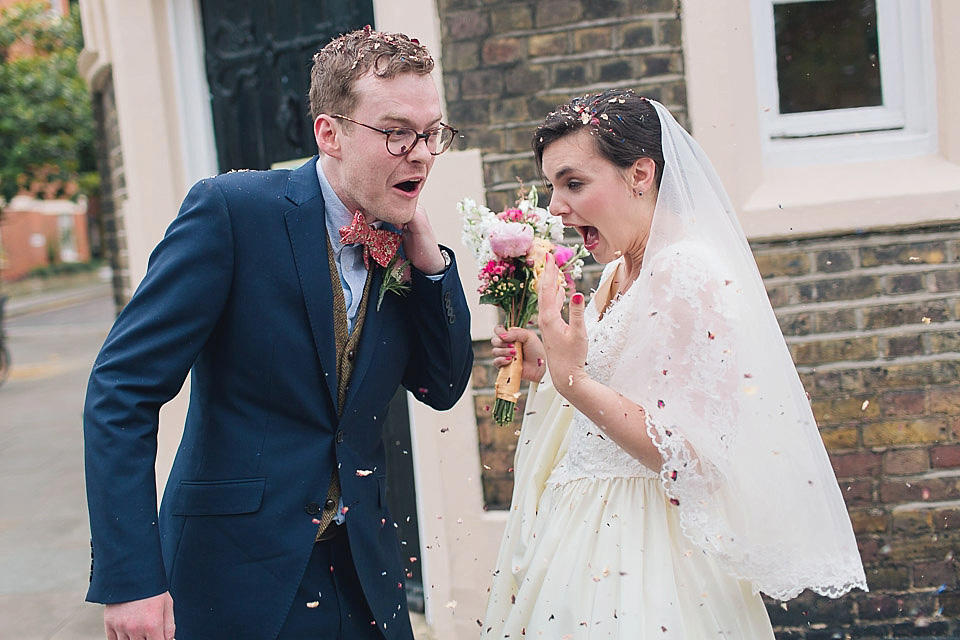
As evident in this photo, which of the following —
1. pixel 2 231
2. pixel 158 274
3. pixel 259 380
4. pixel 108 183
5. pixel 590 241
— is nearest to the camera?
pixel 158 274

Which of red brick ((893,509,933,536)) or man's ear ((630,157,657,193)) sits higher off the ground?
man's ear ((630,157,657,193))

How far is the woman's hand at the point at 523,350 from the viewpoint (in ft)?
8.73

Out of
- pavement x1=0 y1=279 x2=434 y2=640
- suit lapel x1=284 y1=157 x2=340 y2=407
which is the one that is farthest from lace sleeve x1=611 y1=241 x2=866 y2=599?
pavement x1=0 y1=279 x2=434 y2=640

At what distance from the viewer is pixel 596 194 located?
2.40m

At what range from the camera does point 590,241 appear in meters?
2.51

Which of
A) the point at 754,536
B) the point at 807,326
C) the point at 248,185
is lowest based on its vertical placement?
the point at 754,536

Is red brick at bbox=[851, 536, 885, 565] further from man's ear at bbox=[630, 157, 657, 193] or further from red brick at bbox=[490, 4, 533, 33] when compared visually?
red brick at bbox=[490, 4, 533, 33]

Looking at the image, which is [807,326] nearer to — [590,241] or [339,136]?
[590,241]

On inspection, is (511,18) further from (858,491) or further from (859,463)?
(858,491)

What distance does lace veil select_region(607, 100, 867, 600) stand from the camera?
2.16m

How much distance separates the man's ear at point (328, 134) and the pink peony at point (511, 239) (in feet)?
1.80

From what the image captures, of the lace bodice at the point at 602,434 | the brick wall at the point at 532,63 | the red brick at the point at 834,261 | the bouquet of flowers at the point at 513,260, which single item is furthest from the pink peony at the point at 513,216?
the red brick at the point at 834,261

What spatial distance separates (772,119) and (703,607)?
271 cm

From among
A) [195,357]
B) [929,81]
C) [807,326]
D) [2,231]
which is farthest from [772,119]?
[2,231]
